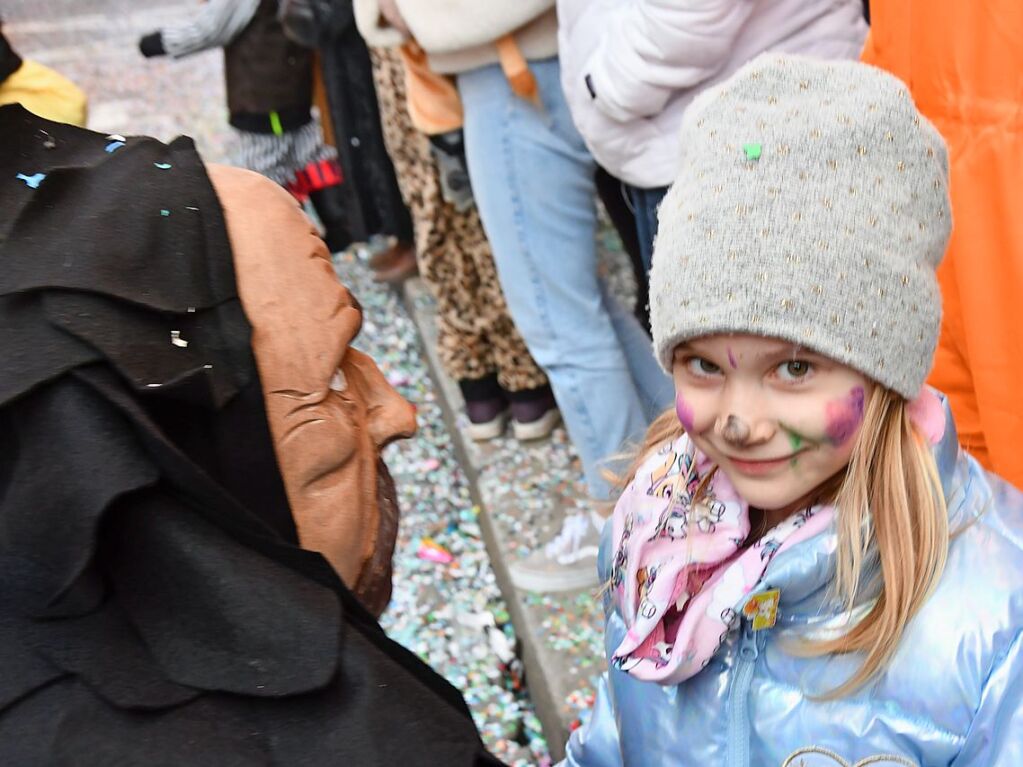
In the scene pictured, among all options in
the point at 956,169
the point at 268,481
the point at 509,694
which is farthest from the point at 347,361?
the point at 509,694

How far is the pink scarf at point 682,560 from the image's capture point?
1280 mm

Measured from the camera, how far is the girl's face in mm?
1185

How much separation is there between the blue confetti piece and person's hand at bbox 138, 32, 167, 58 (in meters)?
3.43

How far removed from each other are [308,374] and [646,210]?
123 centimetres

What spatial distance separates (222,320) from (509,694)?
6.31 feet

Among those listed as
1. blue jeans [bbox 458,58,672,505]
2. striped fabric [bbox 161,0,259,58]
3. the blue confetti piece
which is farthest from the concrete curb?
the blue confetti piece

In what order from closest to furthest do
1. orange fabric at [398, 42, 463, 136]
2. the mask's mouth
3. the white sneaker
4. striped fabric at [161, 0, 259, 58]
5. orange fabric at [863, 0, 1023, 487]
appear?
the mask's mouth < orange fabric at [863, 0, 1023, 487] < orange fabric at [398, 42, 463, 136] < the white sneaker < striped fabric at [161, 0, 259, 58]

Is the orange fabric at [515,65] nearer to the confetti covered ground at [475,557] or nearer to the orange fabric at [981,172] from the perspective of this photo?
the orange fabric at [981,172]

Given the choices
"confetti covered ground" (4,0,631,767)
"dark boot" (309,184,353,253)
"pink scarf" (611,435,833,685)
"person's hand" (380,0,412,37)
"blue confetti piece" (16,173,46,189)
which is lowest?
"confetti covered ground" (4,0,631,767)

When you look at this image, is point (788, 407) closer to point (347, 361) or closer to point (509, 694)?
point (347, 361)

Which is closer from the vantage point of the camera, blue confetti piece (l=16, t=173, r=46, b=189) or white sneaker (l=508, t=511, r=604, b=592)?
blue confetti piece (l=16, t=173, r=46, b=189)

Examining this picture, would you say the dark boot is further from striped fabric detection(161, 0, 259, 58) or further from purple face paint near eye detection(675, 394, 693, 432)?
purple face paint near eye detection(675, 394, 693, 432)

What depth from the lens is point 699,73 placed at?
6.64ft

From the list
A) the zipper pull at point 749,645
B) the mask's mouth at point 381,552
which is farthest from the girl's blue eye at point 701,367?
the mask's mouth at point 381,552
